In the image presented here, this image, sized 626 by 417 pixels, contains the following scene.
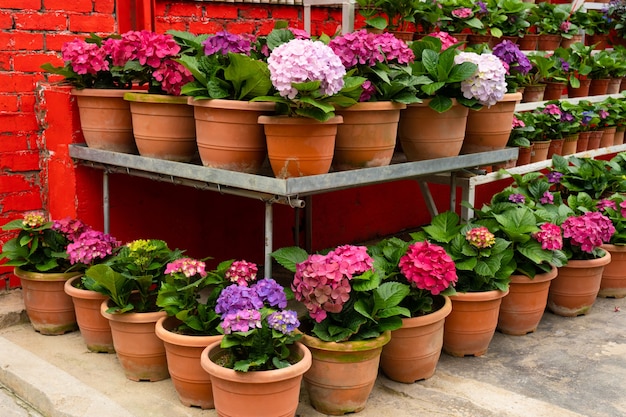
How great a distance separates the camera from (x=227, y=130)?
3.19m

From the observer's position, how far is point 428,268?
3197mm

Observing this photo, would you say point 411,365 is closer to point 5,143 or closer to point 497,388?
point 497,388

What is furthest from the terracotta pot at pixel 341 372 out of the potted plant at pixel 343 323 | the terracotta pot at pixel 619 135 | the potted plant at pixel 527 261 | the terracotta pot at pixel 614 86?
the terracotta pot at pixel 614 86

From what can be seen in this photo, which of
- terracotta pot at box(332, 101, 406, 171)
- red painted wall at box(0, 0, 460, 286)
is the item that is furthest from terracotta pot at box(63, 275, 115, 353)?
terracotta pot at box(332, 101, 406, 171)

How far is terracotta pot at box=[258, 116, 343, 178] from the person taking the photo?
9.88 ft

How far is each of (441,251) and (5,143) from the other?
7.66ft

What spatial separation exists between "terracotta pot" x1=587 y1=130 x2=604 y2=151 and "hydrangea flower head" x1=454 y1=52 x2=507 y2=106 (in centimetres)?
287

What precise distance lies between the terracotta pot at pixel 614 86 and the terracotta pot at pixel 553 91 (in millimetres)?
841

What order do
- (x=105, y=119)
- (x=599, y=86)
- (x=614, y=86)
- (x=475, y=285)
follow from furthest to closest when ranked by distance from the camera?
(x=614, y=86) < (x=599, y=86) < (x=105, y=119) < (x=475, y=285)

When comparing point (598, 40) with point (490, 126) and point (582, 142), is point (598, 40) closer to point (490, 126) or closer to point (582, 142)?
point (582, 142)

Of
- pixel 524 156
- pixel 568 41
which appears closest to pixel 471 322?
pixel 524 156

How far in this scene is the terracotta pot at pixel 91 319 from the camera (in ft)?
11.3

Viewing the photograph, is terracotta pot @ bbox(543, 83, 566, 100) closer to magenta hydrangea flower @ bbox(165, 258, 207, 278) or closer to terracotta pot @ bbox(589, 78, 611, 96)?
terracotta pot @ bbox(589, 78, 611, 96)

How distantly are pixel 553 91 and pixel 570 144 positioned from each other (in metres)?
0.46
